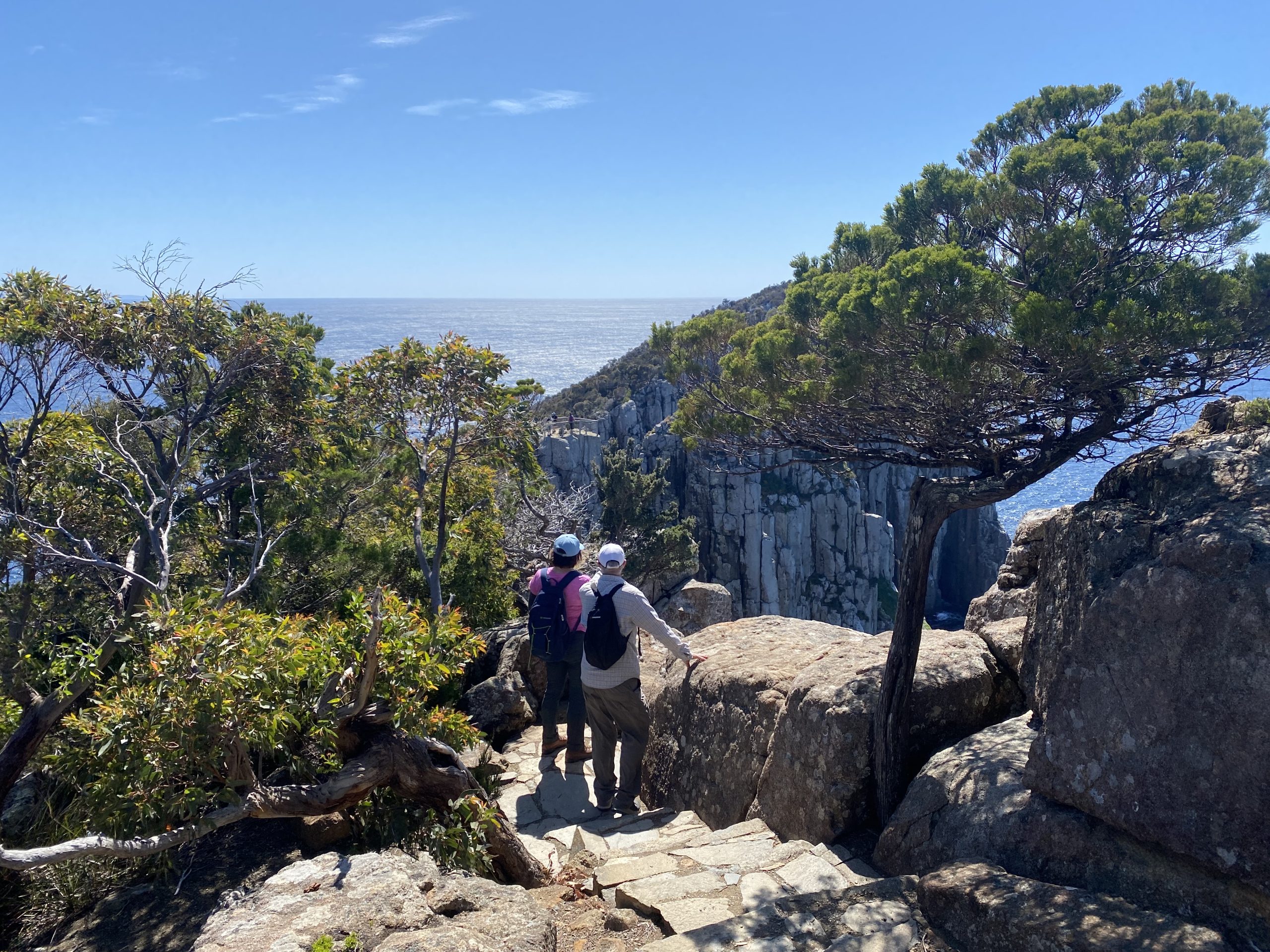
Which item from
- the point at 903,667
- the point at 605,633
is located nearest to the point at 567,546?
the point at 605,633

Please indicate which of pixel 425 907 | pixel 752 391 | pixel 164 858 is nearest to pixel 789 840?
pixel 425 907

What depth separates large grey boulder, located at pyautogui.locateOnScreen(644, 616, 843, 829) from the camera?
20.0 feet

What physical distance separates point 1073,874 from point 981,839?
20.2 inches

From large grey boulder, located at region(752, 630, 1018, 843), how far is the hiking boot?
80.0 inches

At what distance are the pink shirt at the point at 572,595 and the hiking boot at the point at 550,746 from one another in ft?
4.03

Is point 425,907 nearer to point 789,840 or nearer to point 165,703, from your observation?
point 165,703

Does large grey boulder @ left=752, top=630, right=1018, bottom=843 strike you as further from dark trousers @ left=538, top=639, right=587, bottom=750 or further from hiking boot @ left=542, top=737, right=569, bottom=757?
hiking boot @ left=542, top=737, right=569, bottom=757

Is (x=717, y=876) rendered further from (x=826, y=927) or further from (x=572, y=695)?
(x=572, y=695)

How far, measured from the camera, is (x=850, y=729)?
17.8 ft

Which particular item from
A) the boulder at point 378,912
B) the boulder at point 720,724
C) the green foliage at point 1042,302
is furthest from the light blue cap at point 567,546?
the boulder at point 378,912

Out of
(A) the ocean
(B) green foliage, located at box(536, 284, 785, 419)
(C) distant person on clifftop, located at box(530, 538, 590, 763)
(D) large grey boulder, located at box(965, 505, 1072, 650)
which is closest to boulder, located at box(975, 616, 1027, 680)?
(D) large grey boulder, located at box(965, 505, 1072, 650)

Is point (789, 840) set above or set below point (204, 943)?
below

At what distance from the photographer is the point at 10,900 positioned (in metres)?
4.30

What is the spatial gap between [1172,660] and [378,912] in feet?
12.8
